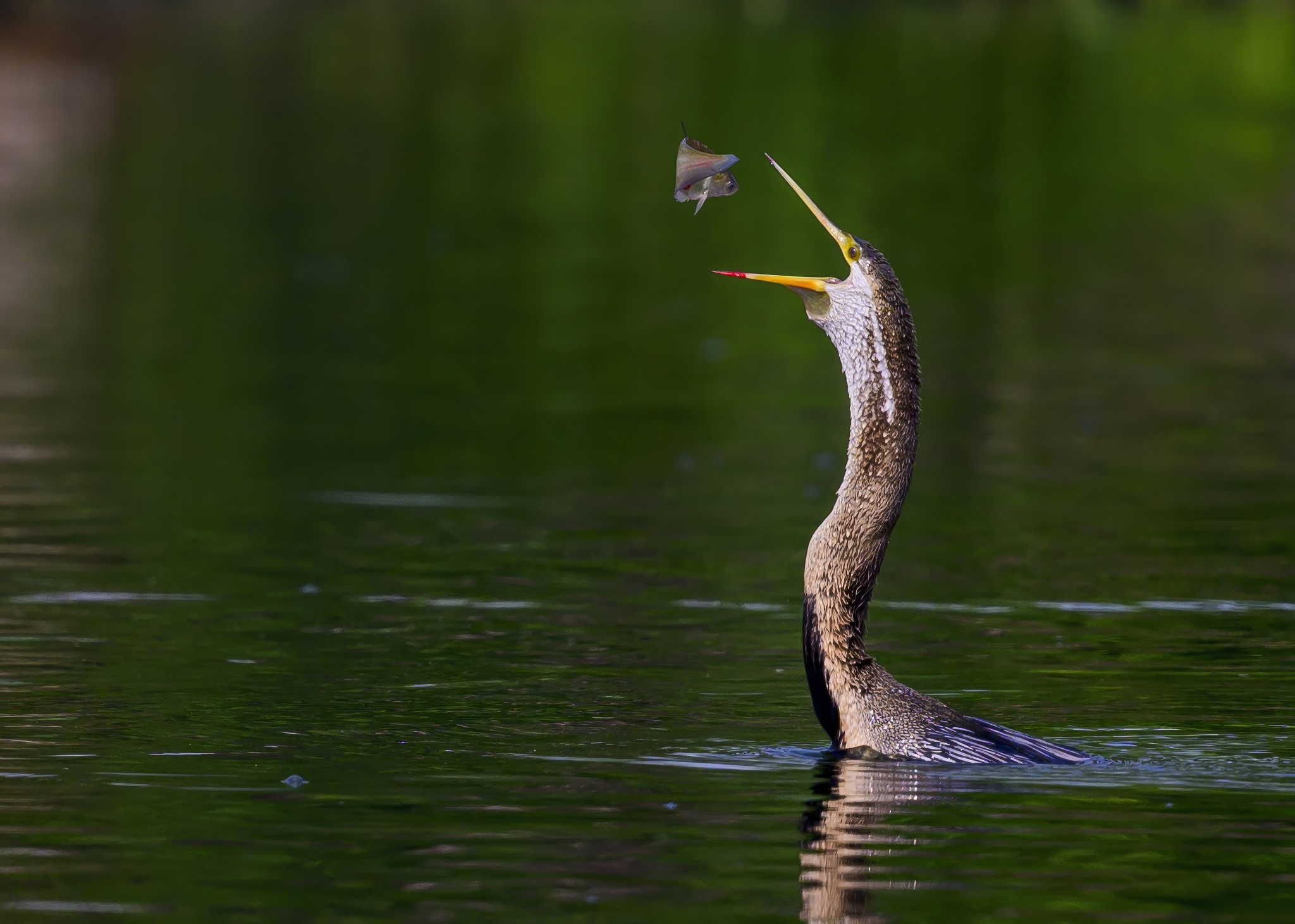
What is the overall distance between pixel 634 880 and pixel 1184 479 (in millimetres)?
9995

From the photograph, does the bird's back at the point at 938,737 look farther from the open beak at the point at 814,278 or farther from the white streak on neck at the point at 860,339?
the open beak at the point at 814,278

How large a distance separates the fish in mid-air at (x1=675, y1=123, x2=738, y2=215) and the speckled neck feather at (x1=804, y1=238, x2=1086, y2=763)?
67 centimetres

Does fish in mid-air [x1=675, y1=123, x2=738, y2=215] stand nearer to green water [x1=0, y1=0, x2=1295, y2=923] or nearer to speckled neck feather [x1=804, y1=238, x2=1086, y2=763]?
speckled neck feather [x1=804, y1=238, x2=1086, y2=763]

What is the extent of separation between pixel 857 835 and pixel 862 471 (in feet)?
6.09

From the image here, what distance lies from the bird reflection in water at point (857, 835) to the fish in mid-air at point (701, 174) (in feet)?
7.55

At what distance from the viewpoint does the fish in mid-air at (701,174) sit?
34.6 feet

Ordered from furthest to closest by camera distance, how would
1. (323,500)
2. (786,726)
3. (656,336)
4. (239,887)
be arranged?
1. (656,336)
2. (323,500)
3. (786,726)
4. (239,887)

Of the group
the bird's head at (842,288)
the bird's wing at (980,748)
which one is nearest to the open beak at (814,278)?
the bird's head at (842,288)

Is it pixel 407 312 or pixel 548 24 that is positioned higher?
pixel 548 24

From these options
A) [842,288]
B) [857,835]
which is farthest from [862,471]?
[857,835]

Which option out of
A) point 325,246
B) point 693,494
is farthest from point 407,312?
point 693,494

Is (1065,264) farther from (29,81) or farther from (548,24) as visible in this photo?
(548,24)

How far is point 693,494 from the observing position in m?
17.4

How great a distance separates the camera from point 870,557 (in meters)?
10.5
